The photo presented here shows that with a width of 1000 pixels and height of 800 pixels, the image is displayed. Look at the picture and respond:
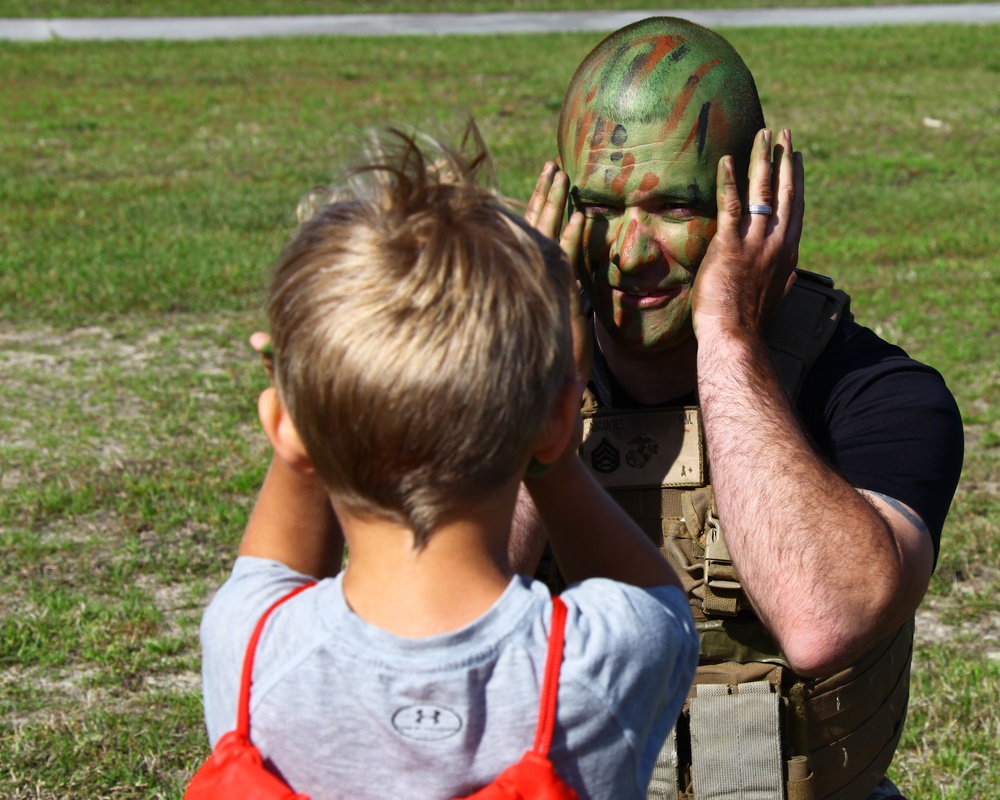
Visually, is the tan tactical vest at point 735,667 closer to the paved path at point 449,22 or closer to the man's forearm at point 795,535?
the man's forearm at point 795,535

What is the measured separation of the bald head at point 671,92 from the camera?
8.43ft

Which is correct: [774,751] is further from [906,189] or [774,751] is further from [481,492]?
[906,189]

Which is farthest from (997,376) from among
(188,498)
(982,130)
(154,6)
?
A: (154,6)

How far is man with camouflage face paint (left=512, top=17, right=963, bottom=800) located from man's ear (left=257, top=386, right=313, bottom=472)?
0.74 meters

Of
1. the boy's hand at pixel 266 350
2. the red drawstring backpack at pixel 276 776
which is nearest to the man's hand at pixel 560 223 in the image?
the boy's hand at pixel 266 350

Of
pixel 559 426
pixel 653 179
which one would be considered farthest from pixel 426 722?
pixel 653 179

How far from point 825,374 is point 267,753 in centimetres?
141

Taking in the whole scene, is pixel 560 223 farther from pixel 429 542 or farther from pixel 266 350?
pixel 429 542

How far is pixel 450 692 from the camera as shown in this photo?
1.50 meters

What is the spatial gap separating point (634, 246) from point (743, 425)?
0.48 meters

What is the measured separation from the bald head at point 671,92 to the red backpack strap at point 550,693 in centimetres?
133

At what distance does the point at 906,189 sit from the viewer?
11203mm


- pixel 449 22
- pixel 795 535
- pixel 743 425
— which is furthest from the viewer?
pixel 449 22

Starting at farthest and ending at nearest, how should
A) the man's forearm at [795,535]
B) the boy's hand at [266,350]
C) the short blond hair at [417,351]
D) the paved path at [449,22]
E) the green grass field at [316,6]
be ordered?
the green grass field at [316,6] < the paved path at [449,22] < the man's forearm at [795,535] < the boy's hand at [266,350] < the short blond hair at [417,351]
